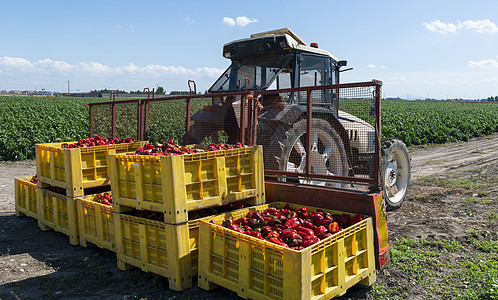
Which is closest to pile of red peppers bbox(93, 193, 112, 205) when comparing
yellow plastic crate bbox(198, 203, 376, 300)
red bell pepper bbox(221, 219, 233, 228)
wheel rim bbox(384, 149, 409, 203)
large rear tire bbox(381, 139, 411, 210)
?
yellow plastic crate bbox(198, 203, 376, 300)

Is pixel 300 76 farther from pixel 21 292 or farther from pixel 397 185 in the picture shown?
pixel 21 292

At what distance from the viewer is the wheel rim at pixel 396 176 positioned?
747cm

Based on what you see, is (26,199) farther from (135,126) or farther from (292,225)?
(292,225)

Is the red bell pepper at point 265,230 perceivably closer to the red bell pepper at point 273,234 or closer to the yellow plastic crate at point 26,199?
the red bell pepper at point 273,234

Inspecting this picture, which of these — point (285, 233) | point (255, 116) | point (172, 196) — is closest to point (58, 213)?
point (172, 196)

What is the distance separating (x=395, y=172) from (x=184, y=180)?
193 inches

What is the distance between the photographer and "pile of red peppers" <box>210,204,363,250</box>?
3.79 meters

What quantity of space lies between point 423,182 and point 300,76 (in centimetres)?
541

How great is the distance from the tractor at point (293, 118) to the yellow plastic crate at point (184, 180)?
884 millimetres

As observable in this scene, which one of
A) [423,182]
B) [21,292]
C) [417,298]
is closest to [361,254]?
[417,298]

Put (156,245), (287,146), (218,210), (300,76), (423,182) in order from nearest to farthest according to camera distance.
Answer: (156,245) < (218,210) < (287,146) < (300,76) < (423,182)

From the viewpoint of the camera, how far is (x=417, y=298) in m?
4.12

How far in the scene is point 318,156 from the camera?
6250 mm

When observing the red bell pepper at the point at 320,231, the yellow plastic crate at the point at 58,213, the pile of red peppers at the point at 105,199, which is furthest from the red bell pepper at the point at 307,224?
the yellow plastic crate at the point at 58,213
